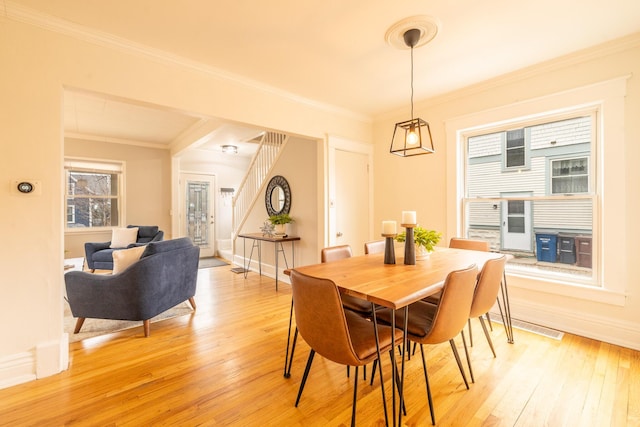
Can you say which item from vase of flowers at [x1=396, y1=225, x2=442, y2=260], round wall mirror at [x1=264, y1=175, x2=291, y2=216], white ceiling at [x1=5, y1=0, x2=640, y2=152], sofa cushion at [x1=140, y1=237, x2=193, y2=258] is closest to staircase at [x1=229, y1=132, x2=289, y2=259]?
round wall mirror at [x1=264, y1=175, x2=291, y2=216]

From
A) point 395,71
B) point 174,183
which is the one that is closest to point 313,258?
point 395,71

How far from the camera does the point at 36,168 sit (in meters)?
2.11

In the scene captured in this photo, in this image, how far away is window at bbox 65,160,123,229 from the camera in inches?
231

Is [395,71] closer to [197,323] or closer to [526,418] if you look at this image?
[526,418]

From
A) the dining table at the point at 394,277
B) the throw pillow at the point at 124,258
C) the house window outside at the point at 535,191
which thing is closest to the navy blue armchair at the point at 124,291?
the throw pillow at the point at 124,258

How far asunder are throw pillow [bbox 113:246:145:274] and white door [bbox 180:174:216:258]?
428cm

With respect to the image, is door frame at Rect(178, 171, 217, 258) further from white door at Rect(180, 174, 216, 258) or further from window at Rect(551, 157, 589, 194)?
window at Rect(551, 157, 589, 194)

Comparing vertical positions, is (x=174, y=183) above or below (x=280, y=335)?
above

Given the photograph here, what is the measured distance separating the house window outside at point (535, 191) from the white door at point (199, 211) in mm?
6048

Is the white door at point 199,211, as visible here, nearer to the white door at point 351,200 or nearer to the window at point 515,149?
the white door at point 351,200

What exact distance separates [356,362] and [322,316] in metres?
0.29

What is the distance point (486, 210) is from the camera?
348 centimetres

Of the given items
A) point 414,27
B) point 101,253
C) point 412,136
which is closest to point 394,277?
point 412,136

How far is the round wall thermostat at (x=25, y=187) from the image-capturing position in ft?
6.72
